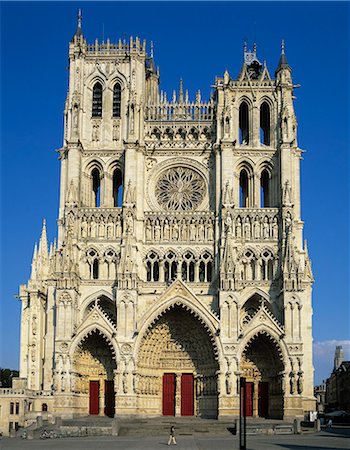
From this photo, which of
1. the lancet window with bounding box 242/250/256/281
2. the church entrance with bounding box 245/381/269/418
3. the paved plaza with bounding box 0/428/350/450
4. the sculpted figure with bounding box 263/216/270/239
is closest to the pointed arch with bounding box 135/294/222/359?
the lancet window with bounding box 242/250/256/281

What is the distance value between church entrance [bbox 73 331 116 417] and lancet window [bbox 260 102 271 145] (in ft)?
60.8

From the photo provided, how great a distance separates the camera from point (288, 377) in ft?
149

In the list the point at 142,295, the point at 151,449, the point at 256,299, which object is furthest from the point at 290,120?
the point at 151,449

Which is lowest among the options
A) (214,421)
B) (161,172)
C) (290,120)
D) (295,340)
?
(214,421)

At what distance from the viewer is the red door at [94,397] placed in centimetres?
4844

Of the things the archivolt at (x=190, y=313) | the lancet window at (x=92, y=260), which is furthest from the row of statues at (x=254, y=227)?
the lancet window at (x=92, y=260)

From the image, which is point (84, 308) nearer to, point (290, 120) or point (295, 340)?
point (295, 340)

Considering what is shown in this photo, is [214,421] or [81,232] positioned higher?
[81,232]

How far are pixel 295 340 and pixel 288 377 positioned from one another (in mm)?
2301

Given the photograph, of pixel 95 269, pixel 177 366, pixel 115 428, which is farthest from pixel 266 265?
pixel 115 428

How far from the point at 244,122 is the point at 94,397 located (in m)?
22.4

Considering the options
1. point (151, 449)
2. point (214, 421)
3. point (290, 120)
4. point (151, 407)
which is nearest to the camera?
point (151, 449)

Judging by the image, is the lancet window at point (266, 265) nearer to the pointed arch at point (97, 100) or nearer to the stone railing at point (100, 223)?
the stone railing at point (100, 223)

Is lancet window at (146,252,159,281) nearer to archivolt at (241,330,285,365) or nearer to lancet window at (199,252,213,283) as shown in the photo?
lancet window at (199,252,213,283)
